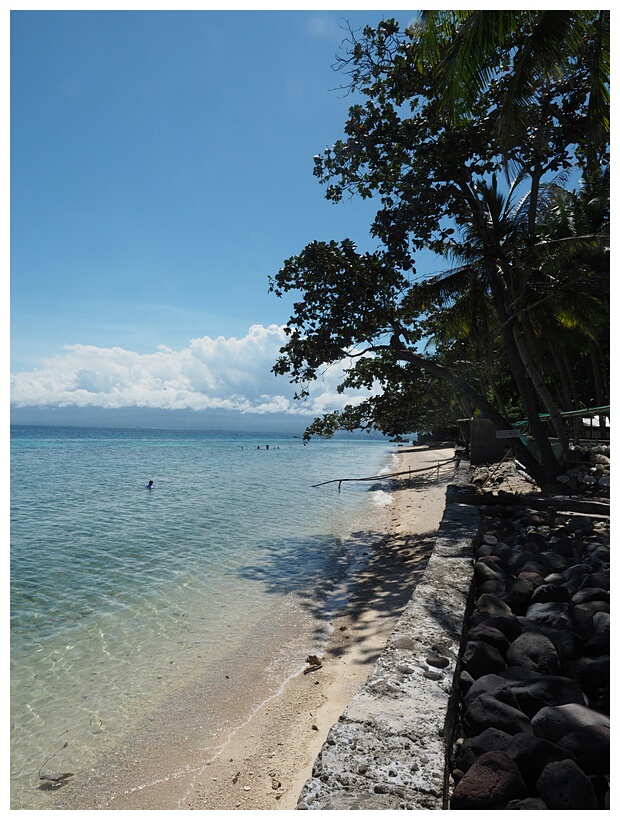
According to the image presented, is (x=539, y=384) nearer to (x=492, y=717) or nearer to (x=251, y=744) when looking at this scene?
(x=251, y=744)

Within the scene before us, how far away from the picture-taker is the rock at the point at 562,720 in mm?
2566

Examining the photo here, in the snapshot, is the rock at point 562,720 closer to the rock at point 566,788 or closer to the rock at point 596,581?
the rock at point 566,788

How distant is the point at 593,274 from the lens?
37.0 ft

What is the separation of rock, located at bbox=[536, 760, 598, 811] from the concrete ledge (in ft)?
1.42

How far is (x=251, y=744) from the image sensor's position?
4.17m

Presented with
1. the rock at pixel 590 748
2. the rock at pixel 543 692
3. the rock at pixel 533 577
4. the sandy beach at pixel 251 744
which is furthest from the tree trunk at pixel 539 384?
the rock at pixel 590 748

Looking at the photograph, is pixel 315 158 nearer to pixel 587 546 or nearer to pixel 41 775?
pixel 587 546

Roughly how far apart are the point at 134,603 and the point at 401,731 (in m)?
6.30

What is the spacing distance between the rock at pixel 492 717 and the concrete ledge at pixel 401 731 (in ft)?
0.36

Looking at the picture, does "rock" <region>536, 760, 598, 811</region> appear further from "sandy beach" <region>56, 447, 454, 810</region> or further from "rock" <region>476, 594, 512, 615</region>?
"rock" <region>476, 594, 512, 615</region>

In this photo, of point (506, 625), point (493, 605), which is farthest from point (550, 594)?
point (506, 625)

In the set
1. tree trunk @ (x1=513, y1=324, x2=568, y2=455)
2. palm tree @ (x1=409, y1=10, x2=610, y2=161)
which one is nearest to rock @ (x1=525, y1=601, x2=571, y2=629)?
palm tree @ (x1=409, y1=10, x2=610, y2=161)

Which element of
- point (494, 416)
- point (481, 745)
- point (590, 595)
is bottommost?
point (481, 745)

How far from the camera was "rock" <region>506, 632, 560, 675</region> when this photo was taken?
132 inches
